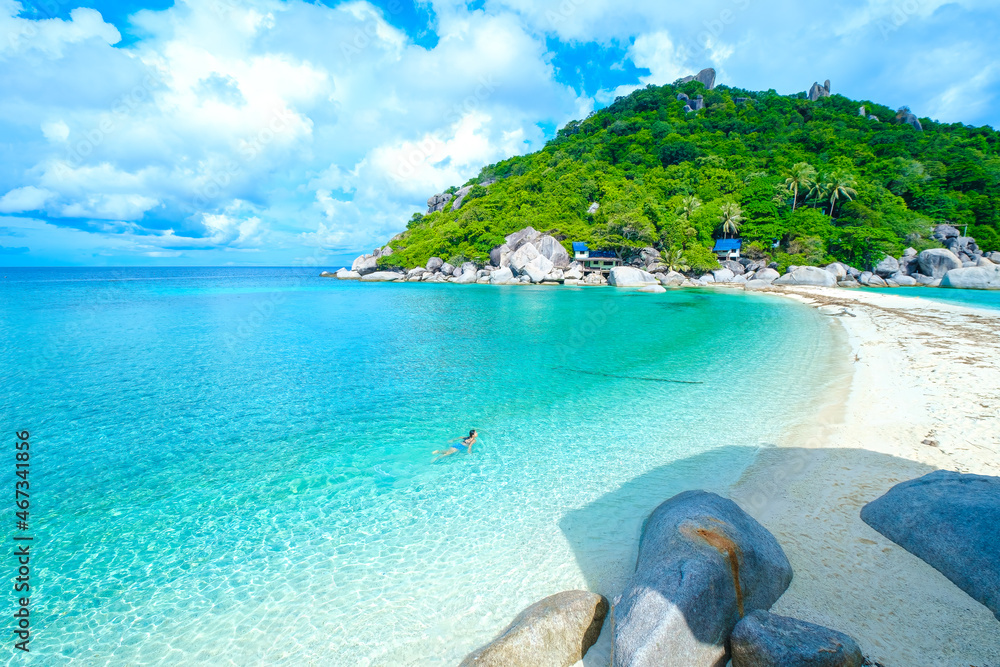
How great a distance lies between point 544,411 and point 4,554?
9.88 meters

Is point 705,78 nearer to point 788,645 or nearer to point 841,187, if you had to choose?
point 841,187

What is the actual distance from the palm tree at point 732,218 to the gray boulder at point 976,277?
24.1 m

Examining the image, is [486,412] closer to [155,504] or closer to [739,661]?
[155,504]

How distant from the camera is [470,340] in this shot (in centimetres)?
2091

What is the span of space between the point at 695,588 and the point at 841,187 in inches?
3146

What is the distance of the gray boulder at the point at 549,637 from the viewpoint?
4039 millimetres

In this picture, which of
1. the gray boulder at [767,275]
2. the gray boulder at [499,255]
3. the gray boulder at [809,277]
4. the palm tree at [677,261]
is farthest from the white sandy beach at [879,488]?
the gray boulder at [499,255]

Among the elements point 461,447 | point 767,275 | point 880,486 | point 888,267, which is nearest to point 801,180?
point 888,267

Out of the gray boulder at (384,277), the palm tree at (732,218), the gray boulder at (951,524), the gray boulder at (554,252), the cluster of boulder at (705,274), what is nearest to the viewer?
the gray boulder at (951,524)

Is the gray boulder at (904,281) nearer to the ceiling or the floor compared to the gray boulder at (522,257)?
nearer to the floor

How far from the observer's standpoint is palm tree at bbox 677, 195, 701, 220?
65.9 m

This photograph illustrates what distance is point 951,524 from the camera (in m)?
4.75

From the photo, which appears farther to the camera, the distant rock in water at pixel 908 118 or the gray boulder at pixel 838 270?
the distant rock in water at pixel 908 118

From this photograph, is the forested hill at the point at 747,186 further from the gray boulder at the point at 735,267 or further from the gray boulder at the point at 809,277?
the gray boulder at the point at 809,277
